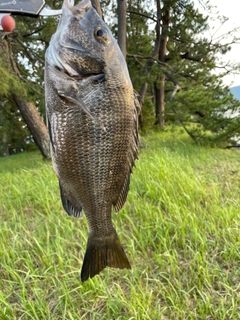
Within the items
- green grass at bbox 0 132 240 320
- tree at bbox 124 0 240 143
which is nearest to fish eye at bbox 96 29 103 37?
green grass at bbox 0 132 240 320

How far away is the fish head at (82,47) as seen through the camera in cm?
83

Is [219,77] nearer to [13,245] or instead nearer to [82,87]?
[13,245]

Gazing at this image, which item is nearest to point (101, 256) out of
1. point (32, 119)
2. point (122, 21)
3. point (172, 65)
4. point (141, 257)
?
point (141, 257)

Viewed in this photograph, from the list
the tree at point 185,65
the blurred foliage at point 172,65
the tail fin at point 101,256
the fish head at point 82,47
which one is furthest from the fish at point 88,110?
the tree at point 185,65

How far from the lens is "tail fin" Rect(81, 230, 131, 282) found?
96 centimetres

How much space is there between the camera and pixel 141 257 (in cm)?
234

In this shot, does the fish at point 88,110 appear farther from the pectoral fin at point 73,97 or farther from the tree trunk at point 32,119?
the tree trunk at point 32,119

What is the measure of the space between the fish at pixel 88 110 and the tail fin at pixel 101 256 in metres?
0.11

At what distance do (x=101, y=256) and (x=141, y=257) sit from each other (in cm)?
146

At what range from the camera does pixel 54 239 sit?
2523 mm

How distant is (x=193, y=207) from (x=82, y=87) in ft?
7.27

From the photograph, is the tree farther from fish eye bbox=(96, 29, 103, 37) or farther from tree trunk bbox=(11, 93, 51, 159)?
fish eye bbox=(96, 29, 103, 37)

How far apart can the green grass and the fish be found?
120 cm

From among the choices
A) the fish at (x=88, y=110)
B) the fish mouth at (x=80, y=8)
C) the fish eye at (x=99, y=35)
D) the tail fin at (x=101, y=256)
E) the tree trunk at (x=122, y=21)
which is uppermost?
the tree trunk at (x=122, y=21)
